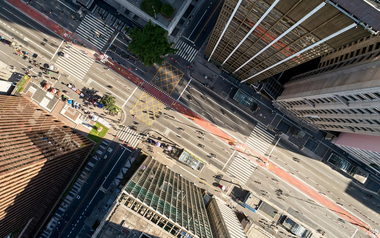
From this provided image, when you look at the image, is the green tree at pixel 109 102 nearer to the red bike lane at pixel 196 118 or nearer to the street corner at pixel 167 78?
the red bike lane at pixel 196 118

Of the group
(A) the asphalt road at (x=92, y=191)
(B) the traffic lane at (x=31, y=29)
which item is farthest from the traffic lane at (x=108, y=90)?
(B) the traffic lane at (x=31, y=29)

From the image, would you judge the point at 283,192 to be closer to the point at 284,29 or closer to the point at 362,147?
the point at 362,147

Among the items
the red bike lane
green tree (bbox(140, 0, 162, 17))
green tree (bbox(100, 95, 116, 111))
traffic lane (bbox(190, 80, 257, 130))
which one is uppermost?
green tree (bbox(140, 0, 162, 17))

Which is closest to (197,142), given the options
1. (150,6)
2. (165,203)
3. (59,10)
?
(165,203)

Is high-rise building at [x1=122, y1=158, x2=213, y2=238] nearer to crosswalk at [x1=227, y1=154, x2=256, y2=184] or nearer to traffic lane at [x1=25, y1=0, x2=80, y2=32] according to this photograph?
crosswalk at [x1=227, y1=154, x2=256, y2=184]

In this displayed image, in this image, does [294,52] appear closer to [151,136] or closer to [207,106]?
[207,106]

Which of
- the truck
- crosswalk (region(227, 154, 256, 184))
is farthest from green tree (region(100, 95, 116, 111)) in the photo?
the truck

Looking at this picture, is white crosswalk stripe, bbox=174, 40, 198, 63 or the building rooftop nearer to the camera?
the building rooftop

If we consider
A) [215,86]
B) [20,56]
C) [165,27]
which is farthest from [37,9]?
[215,86]
